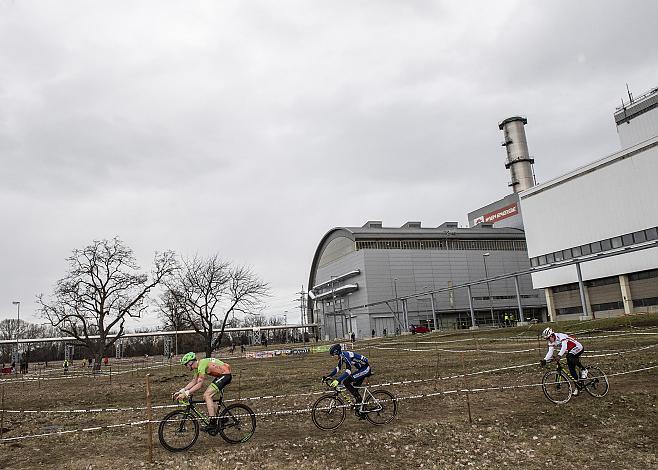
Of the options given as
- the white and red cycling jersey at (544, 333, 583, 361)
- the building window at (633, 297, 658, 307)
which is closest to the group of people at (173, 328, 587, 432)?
the white and red cycling jersey at (544, 333, 583, 361)

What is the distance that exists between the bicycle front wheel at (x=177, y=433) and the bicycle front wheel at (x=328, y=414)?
2.71m

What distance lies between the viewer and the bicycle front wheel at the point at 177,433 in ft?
33.5

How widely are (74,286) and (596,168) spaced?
6345 centimetres

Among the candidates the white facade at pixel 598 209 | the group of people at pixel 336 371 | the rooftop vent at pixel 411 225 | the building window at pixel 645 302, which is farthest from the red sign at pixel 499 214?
the group of people at pixel 336 371

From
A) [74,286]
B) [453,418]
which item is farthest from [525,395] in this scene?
[74,286]

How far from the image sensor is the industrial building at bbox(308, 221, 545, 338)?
96375 millimetres

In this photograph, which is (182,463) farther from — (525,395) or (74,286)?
(74,286)

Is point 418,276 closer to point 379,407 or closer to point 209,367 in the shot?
point 379,407

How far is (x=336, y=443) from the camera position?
10352 mm

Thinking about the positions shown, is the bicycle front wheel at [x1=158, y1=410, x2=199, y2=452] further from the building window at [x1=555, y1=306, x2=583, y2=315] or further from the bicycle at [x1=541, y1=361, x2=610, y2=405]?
the building window at [x1=555, y1=306, x2=583, y2=315]

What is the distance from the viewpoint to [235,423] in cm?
1070

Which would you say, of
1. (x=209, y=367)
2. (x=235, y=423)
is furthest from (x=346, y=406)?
(x=209, y=367)

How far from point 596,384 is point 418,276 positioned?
8752 centimetres

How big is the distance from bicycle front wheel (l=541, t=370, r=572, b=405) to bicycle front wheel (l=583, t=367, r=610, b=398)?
0.55 meters
